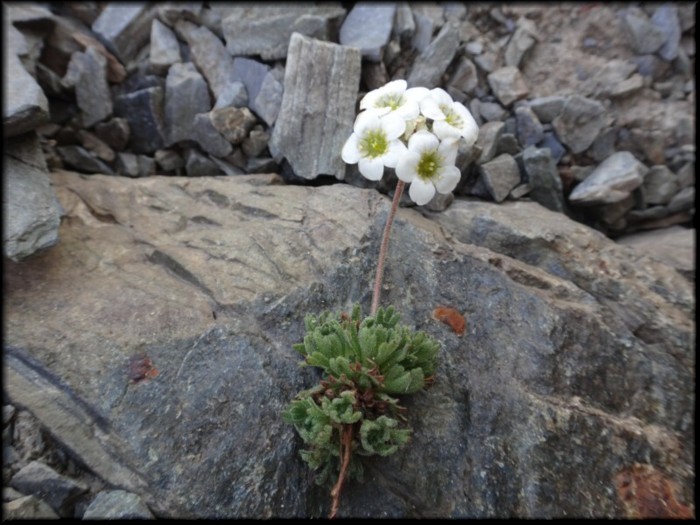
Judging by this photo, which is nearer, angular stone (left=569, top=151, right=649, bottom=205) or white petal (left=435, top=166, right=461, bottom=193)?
white petal (left=435, top=166, right=461, bottom=193)

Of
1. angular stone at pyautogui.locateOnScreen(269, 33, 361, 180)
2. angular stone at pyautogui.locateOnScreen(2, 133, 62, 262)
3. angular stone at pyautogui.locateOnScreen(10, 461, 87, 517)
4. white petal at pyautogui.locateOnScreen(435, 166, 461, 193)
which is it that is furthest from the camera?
angular stone at pyautogui.locateOnScreen(269, 33, 361, 180)

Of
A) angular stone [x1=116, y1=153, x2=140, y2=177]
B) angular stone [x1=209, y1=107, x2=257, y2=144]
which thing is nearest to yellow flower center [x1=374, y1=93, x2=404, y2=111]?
angular stone [x1=209, y1=107, x2=257, y2=144]

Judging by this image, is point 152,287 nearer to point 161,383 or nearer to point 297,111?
point 161,383

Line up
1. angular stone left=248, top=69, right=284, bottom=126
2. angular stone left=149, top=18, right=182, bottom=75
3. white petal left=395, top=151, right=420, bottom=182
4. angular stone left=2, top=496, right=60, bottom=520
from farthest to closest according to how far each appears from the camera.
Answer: angular stone left=149, top=18, right=182, bottom=75 < angular stone left=248, top=69, right=284, bottom=126 < white petal left=395, top=151, right=420, bottom=182 < angular stone left=2, top=496, right=60, bottom=520

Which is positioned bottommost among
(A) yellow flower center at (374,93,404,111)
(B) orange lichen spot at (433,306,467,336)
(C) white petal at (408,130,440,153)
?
(B) orange lichen spot at (433,306,467,336)

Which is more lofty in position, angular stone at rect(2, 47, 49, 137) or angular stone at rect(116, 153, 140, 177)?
angular stone at rect(2, 47, 49, 137)

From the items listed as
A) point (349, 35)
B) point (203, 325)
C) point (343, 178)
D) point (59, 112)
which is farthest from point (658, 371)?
point (59, 112)

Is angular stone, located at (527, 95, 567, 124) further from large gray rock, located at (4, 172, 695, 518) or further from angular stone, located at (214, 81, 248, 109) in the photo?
angular stone, located at (214, 81, 248, 109)

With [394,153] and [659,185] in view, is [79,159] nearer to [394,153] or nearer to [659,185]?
[394,153]
